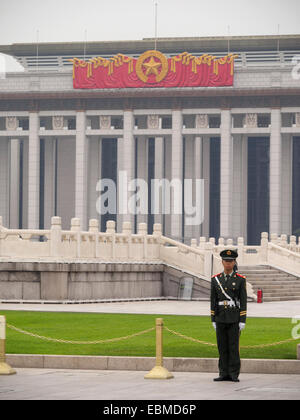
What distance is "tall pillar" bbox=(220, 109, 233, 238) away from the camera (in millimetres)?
86562

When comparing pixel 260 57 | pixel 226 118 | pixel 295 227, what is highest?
pixel 260 57

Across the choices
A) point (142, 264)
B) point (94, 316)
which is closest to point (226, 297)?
point (94, 316)

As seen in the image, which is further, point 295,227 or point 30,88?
point 295,227

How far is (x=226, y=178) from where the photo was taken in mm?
86750

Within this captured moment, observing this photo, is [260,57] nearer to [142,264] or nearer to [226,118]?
[226,118]

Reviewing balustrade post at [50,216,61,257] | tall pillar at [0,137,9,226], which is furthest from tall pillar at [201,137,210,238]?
balustrade post at [50,216,61,257]

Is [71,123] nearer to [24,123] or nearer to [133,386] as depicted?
[24,123]

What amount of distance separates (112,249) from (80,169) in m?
51.0

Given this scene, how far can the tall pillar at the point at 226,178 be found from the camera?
86.6 meters

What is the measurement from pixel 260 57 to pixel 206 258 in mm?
62941

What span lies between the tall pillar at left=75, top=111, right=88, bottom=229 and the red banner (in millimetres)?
4601

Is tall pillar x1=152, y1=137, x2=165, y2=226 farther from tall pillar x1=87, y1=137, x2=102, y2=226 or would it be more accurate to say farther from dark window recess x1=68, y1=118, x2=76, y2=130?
dark window recess x1=68, y1=118, x2=76, y2=130

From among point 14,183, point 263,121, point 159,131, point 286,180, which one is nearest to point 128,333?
point 159,131

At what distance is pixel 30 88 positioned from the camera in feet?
296
